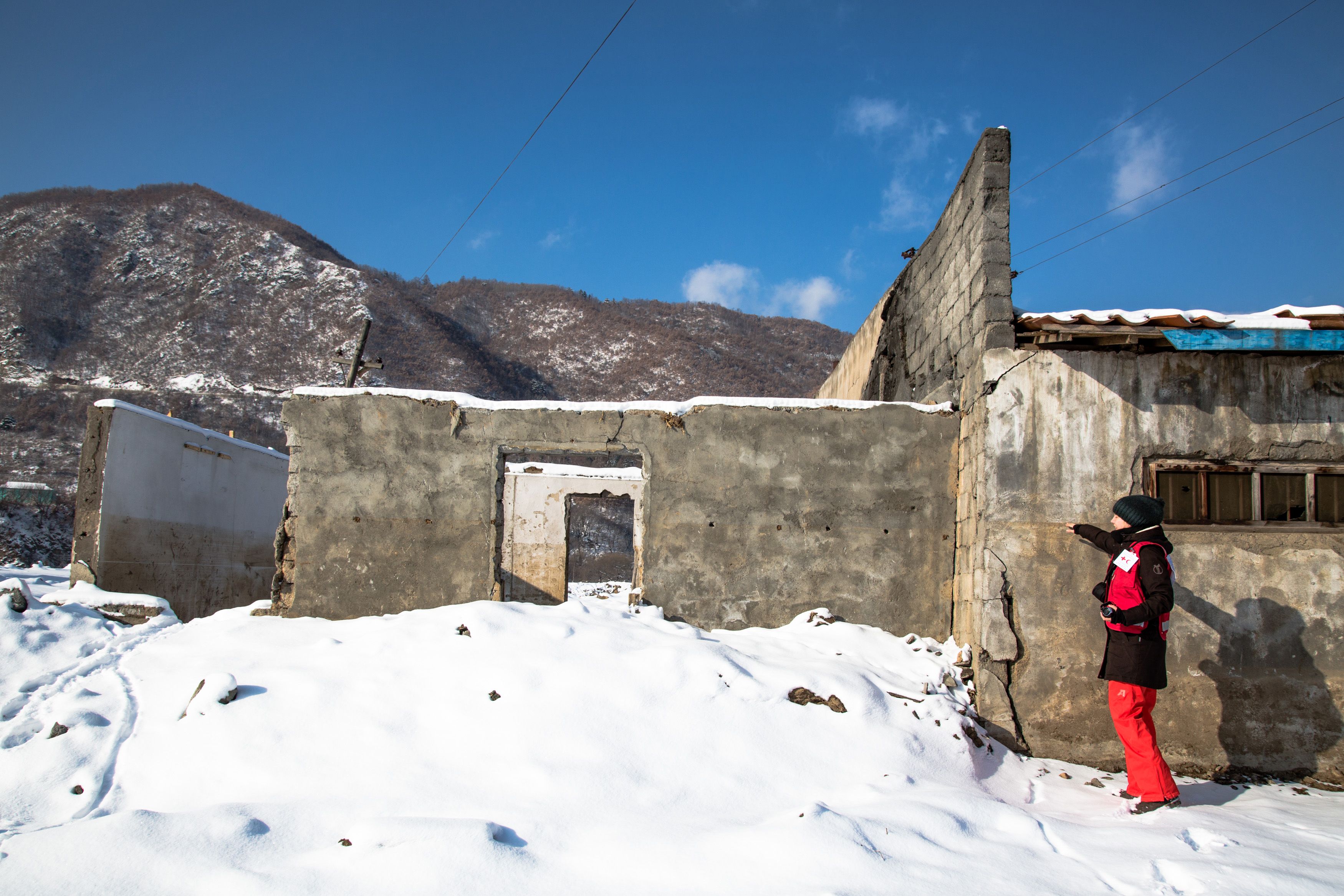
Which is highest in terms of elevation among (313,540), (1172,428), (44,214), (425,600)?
(44,214)

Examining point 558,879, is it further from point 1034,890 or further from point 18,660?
point 18,660

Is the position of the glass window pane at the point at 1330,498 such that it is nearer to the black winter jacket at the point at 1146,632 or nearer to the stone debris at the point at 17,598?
the black winter jacket at the point at 1146,632

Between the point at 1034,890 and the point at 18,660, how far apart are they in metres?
6.55

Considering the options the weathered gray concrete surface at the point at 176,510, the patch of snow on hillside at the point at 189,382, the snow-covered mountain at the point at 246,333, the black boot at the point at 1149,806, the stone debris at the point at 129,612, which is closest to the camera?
the black boot at the point at 1149,806

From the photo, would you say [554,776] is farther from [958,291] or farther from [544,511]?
[544,511]

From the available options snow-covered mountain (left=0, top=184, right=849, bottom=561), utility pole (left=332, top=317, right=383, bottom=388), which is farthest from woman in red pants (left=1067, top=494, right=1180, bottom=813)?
snow-covered mountain (left=0, top=184, right=849, bottom=561)

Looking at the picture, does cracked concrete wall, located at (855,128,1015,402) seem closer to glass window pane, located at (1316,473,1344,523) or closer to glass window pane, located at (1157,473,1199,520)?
glass window pane, located at (1157,473,1199,520)

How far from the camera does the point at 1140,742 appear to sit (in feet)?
14.7

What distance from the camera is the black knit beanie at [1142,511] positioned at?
15.6ft

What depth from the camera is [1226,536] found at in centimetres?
570

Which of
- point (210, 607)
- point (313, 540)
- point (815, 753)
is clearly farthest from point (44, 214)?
point (815, 753)

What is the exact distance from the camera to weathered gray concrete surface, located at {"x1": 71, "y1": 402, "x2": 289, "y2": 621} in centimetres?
842

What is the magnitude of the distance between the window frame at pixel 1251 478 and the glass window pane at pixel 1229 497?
0.07ft

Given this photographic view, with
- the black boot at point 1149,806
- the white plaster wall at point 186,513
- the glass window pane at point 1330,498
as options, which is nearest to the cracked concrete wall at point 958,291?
the glass window pane at point 1330,498
